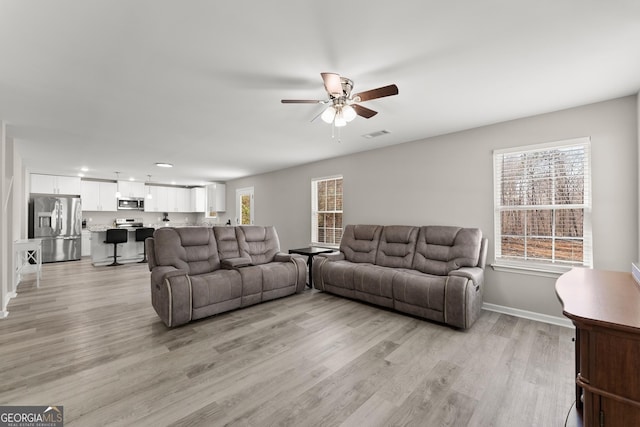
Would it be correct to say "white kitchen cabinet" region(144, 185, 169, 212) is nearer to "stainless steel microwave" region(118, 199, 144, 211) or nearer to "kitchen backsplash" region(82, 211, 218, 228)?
"stainless steel microwave" region(118, 199, 144, 211)

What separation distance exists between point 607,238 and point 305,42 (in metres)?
3.66

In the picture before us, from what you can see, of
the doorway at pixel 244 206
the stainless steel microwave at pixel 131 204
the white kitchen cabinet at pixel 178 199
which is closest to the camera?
the doorway at pixel 244 206

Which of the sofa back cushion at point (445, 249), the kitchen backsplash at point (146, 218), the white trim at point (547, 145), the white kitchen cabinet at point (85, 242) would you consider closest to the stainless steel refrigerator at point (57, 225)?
the white kitchen cabinet at point (85, 242)

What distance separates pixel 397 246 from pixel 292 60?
3.04 metres

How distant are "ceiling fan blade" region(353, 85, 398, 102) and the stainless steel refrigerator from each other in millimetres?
8714

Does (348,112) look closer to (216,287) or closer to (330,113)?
(330,113)

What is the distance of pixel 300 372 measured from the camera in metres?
2.19

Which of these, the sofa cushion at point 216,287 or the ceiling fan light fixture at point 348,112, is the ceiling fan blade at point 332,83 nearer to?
the ceiling fan light fixture at point 348,112

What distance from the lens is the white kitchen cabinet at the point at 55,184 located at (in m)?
7.14

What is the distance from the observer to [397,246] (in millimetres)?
4184

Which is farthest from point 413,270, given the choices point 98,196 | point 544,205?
point 98,196

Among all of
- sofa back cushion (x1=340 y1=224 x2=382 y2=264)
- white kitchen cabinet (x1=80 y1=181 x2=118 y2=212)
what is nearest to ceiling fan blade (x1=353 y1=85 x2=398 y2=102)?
sofa back cushion (x1=340 y1=224 x2=382 y2=264)

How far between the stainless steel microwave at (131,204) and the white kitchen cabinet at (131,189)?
0.17 meters

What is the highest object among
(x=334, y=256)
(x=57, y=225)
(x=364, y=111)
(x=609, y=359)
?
(x=364, y=111)
